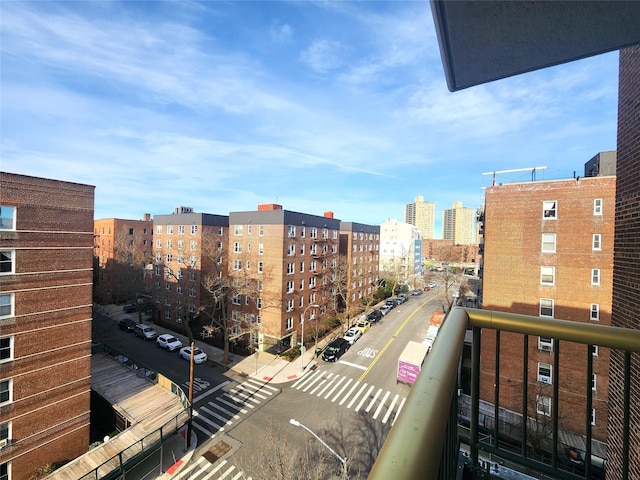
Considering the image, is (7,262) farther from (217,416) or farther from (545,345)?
(545,345)

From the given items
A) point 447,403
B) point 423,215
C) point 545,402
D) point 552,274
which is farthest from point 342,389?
point 423,215

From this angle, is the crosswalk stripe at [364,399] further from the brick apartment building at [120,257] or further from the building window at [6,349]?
the brick apartment building at [120,257]

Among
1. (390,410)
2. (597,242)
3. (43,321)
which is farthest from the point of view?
(390,410)

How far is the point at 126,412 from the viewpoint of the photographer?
14281 millimetres

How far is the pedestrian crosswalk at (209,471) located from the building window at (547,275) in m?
17.6

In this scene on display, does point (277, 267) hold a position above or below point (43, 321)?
above

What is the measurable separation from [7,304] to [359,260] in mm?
34484

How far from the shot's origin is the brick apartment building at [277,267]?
2603 centimetres

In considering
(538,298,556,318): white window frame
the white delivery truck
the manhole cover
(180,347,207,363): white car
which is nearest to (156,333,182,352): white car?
(180,347,207,363): white car

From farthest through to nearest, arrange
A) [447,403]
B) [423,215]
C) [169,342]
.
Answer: [423,215] → [169,342] → [447,403]

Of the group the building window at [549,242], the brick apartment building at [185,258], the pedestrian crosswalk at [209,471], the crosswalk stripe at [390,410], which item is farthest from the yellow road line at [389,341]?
the brick apartment building at [185,258]

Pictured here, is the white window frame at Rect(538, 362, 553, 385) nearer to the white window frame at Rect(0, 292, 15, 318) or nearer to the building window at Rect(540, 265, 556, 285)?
the building window at Rect(540, 265, 556, 285)

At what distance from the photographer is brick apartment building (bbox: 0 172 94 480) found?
11.3m

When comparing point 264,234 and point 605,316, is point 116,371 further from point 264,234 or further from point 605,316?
point 605,316
